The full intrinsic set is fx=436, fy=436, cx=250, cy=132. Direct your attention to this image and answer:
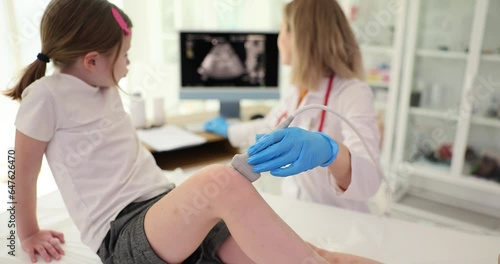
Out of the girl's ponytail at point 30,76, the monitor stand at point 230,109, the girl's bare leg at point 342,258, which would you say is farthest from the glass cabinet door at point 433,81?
the girl's ponytail at point 30,76

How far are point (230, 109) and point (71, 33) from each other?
1214 millimetres

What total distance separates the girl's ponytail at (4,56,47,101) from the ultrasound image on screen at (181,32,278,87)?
1.06 m

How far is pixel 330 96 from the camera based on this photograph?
1.48 meters

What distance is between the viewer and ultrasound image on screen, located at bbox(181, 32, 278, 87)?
2.11 meters

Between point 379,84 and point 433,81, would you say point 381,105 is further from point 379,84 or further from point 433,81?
point 433,81

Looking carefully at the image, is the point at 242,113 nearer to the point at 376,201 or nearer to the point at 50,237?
the point at 376,201

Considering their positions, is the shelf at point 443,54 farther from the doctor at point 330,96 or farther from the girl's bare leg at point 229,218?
the girl's bare leg at point 229,218

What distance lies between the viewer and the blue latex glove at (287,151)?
94 centimetres

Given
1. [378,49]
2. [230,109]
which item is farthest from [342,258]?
[378,49]

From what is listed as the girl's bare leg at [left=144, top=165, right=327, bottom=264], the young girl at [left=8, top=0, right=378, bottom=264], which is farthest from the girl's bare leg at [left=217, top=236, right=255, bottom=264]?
the girl's bare leg at [left=144, top=165, right=327, bottom=264]

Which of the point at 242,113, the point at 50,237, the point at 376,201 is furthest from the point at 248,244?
the point at 242,113

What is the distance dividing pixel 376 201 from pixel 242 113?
0.88 meters

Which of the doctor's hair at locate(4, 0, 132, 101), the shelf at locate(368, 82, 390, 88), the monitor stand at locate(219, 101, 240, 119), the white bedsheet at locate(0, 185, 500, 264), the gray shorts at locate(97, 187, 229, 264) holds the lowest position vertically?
the white bedsheet at locate(0, 185, 500, 264)

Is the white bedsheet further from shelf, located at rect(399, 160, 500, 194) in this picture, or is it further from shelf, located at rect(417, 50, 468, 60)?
shelf, located at rect(417, 50, 468, 60)
